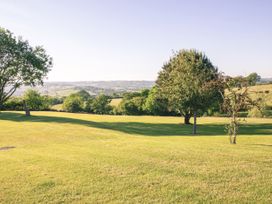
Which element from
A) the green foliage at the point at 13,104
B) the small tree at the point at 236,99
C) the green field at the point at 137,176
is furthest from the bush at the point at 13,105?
the small tree at the point at 236,99

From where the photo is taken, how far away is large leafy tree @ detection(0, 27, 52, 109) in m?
50.0

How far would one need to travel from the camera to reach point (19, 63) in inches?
2034

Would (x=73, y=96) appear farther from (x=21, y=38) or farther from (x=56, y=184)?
(x=56, y=184)

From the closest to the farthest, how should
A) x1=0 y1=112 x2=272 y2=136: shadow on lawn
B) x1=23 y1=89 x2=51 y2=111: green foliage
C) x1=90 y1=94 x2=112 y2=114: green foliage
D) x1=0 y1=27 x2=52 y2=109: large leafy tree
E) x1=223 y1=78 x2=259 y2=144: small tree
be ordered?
x1=223 y1=78 x2=259 y2=144: small tree → x1=0 y1=112 x2=272 y2=136: shadow on lawn → x1=0 y1=27 x2=52 y2=109: large leafy tree → x1=23 y1=89 x2=51 y2=111: green foliage → x1=90 y1=94 x2=112 y2=114: green foliage

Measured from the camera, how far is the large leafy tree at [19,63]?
50.0m

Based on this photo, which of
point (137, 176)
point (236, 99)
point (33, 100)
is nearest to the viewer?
point (137, 176)

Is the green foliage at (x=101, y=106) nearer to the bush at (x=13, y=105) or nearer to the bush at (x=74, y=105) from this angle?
the bush at (x=74, y=105)

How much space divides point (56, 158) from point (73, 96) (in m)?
108

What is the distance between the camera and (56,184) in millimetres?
12047

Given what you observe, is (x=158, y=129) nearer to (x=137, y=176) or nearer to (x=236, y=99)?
(x=236, y=99)

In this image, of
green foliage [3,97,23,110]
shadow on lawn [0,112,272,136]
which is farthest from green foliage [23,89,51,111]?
shadow on lawn [0,112,272,136]

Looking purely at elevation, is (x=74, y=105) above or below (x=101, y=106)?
above

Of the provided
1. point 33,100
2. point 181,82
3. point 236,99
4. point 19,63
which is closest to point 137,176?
point 236,99

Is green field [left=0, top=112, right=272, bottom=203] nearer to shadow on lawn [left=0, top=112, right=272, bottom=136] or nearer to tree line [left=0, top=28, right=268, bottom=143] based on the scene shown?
tree line [left=0, top=28, right=268, bottom=143]
